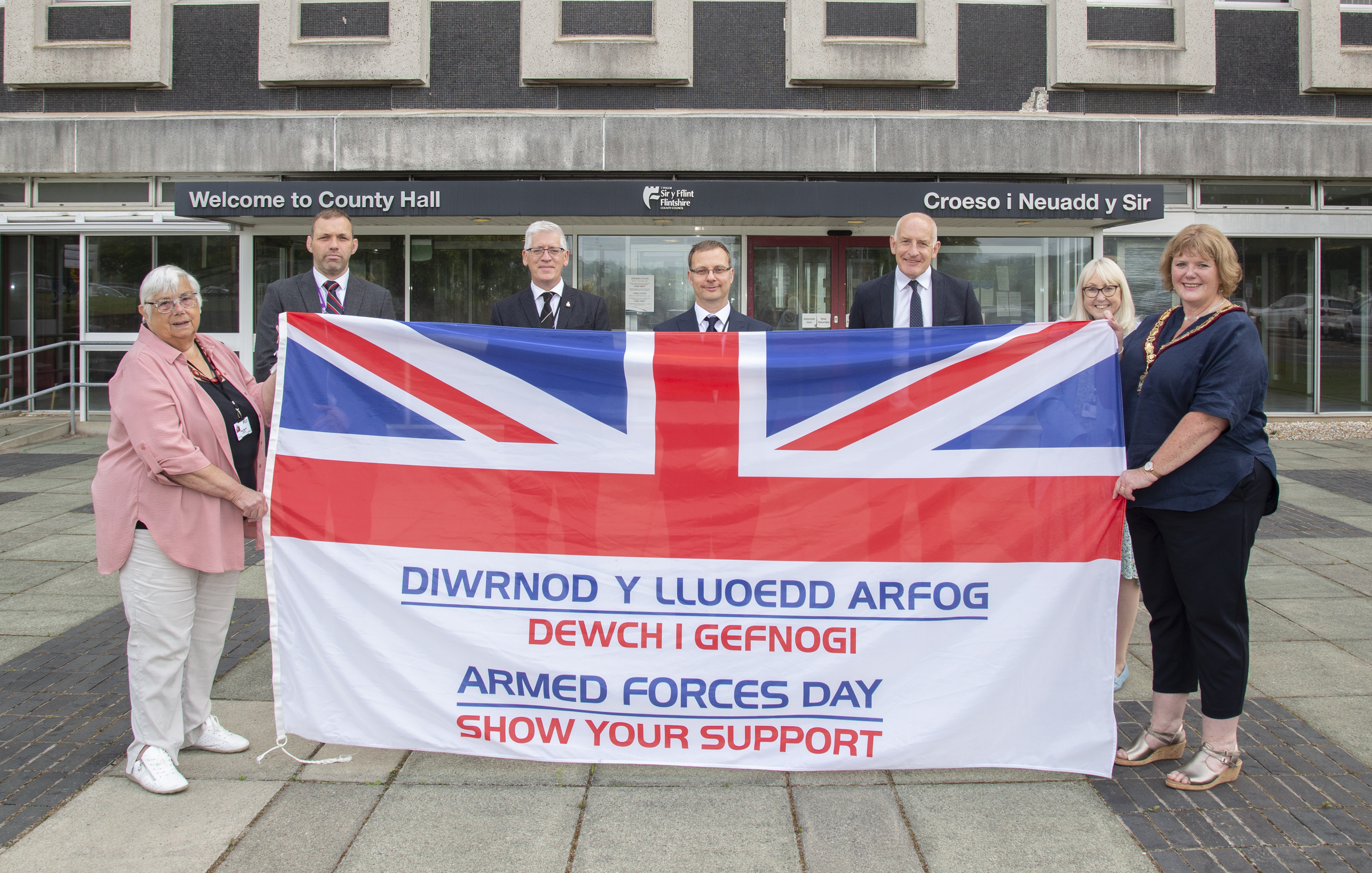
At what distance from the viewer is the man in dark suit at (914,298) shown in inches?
184

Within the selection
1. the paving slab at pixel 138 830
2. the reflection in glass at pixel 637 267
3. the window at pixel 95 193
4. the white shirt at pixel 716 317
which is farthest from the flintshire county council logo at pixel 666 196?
the paving slab at pixel 138 830

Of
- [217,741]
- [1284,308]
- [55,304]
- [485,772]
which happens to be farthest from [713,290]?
[55,304]

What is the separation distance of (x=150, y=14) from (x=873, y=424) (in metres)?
12.8

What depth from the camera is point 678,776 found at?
3.51 metres

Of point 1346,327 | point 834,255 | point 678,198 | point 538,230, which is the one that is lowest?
point 538,230

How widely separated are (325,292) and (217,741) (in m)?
2.21

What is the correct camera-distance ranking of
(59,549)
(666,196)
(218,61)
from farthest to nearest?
(218,61) → (666,196) → (59,549)

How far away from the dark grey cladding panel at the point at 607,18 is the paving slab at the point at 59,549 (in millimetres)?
8277

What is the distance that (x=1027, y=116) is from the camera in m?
12.3

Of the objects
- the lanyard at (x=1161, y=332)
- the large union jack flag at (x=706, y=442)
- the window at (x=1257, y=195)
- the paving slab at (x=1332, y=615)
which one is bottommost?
the paving slab at (x=1332, y=615)

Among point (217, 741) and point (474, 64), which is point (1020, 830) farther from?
point (474, 64)

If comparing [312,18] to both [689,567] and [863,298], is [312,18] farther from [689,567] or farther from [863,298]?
[689,567]

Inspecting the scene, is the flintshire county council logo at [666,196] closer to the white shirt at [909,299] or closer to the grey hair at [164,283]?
the white shirt at [909,299]

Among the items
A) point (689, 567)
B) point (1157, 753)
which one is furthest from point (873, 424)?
point (1157, 753)
